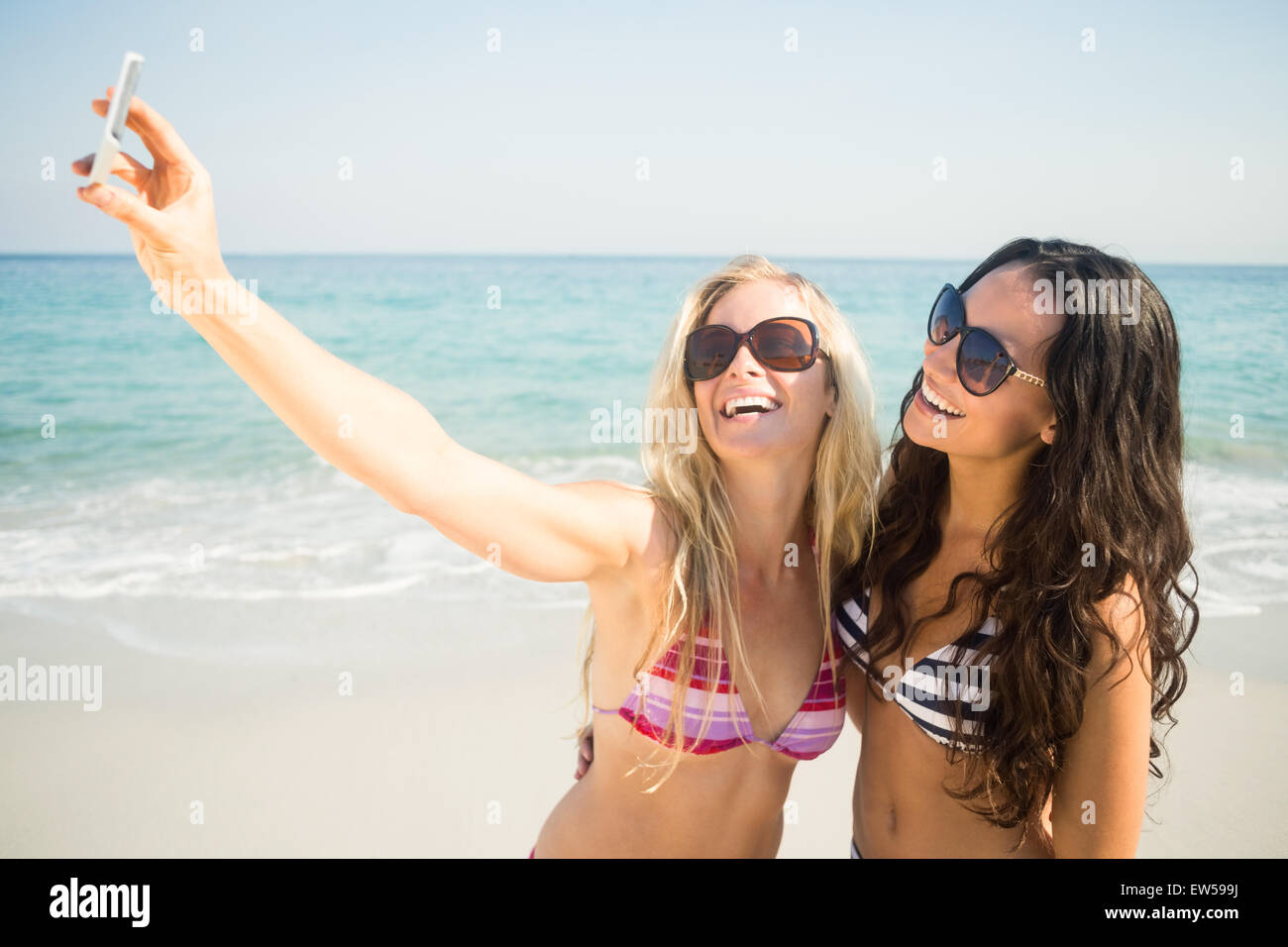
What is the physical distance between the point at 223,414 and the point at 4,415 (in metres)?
3.11

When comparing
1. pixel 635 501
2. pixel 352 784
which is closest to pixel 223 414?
pixel 352 784

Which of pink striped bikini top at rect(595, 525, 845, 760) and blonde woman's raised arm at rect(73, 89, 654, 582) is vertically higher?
blonde woman's raised arm at rect(73, 89, 654, 582)

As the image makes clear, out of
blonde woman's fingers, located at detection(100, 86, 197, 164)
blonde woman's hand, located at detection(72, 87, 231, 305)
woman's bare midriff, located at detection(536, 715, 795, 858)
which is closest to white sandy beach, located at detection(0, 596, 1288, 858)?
woman's bare midriff, located at detection(536, 715, 795, 858)

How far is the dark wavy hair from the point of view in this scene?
7.63 ft

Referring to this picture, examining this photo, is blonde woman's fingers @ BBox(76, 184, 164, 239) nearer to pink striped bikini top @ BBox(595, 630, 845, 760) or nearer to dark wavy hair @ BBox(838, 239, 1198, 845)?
pink striped bikini top @ BBox(595, 630, 845, 760)

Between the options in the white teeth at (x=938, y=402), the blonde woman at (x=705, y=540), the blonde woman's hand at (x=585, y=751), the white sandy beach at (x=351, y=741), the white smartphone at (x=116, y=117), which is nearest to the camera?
the white smartphone at (x=116, y=117)

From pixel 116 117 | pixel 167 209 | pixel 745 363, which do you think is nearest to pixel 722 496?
pixel 745 363

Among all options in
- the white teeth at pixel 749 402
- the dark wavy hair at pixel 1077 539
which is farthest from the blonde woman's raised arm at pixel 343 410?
the dark wavy hair at pixel 1077 539

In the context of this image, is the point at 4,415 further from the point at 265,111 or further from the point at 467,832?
the point at 265,111

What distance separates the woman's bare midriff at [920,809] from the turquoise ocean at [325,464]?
1.61 m

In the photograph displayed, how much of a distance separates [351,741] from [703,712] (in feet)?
9.87

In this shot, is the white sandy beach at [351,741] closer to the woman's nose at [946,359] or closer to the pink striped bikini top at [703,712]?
the pink striped bikini top at [703,712]

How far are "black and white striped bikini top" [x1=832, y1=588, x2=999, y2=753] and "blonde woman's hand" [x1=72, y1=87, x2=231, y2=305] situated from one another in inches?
80.5

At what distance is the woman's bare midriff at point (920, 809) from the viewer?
253cm
